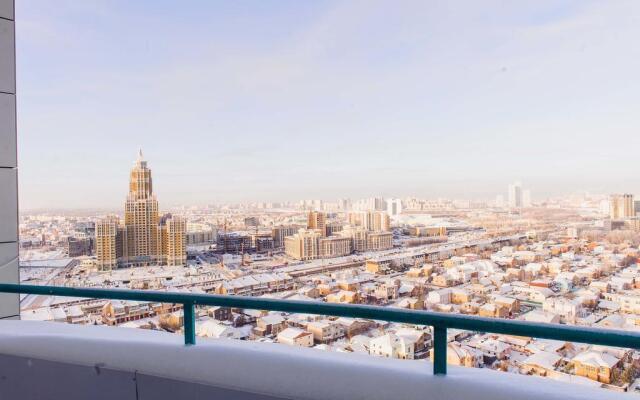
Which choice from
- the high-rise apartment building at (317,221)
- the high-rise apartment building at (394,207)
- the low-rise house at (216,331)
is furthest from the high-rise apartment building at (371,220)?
Answer: the low-rise house at (216,331)

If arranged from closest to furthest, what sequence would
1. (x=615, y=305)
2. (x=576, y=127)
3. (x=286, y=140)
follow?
1. (x=615, y=305)
2. (x=576, y=127)
3. (x=286, y=140)

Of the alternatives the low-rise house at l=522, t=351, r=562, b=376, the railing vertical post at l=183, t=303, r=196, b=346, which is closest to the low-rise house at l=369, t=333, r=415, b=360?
the low-rise house at l=522, t=351, r=562, b=376

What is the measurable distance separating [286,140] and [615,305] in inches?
223

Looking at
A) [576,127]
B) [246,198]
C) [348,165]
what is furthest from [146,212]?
[576,127]

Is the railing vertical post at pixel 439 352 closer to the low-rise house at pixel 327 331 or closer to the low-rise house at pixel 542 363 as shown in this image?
the low-rise house at pixel 542 363

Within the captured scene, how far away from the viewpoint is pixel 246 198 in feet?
16.0

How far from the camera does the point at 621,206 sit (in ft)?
9.93

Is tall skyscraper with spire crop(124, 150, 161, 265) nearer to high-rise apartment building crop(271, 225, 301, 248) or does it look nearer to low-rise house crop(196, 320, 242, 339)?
high-rise apartment building crop(271, 225, 301, 248)

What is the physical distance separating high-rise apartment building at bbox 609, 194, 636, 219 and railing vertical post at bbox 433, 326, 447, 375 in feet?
8.01

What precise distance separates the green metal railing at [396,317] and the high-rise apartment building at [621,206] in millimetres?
2379

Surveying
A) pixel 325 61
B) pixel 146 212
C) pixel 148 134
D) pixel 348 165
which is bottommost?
pixel 146 212

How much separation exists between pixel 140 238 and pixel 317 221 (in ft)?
5.61

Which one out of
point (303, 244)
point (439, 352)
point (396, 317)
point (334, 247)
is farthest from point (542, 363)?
point (303, 244)

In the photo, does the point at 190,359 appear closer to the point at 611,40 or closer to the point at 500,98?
→ the point at 611,40
